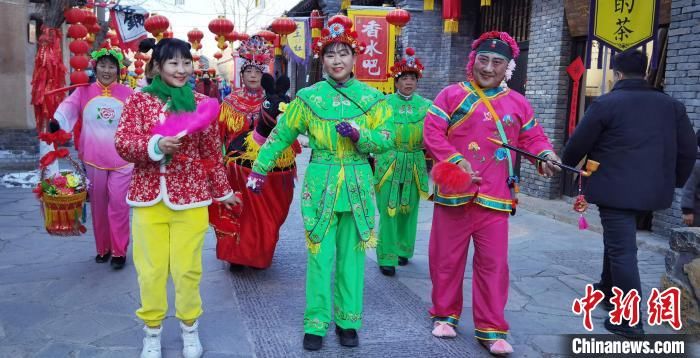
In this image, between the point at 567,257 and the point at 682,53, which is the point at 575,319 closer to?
the point at 567,257

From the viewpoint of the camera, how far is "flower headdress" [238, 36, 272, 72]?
16.4 ft

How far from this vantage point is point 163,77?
331 cm

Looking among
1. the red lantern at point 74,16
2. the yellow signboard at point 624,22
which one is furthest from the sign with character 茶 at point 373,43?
the red lantern at point 74,16

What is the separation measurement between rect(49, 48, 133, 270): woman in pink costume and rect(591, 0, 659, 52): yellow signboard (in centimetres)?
505

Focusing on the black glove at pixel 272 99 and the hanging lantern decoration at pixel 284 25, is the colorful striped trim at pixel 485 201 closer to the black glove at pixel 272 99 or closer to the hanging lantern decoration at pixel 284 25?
the black glove at pixel 272 99

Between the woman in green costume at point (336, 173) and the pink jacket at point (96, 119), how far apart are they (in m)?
2.14

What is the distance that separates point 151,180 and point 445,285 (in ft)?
6.32

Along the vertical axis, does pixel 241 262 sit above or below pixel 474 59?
below

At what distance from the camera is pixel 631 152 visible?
3.81 metres

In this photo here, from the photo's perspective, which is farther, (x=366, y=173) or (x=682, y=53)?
(x=682, y=53)

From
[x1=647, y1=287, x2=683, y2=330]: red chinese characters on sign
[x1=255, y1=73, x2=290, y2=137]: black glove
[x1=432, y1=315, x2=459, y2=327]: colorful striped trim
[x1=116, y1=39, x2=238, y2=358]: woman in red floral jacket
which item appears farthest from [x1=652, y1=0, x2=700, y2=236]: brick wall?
[x1=116, y1=39, x2=238, y2=358]: woman in red floral jacket

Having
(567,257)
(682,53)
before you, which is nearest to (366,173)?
(567,257)

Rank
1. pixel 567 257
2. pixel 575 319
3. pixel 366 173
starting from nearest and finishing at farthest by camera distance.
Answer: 1. pixel 366 173
2. pixel 575 319
3. pixel 567 257

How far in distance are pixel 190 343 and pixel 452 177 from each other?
1804 millimetres
